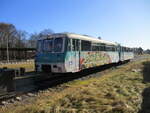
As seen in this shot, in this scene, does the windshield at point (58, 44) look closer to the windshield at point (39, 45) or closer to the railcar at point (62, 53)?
the railcar at point (62, 53)

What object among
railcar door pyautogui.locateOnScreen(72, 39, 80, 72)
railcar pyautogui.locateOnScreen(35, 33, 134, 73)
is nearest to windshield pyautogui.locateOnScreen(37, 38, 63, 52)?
railcar pyautogui.locateOnScreen(35, 33, 134, 73)

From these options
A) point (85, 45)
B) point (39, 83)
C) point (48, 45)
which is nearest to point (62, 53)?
point (48, 45)

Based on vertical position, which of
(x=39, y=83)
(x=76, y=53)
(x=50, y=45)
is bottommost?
(x=39, y=83)

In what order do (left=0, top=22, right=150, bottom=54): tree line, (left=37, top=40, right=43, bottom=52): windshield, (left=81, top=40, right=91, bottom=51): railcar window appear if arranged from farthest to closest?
(left=0, top=22, right=150, bottom=54): tree line
(left=81, top=40, right=91, bottom=51): railcar window
(left=37, top=40, right=43, bottom=52): windshield

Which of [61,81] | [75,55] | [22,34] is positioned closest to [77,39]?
[75,55]

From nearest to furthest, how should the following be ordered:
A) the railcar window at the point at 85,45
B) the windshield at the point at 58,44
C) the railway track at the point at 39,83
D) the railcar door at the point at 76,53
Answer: the railway track at the point at 39,83, the windshield at the point at 58,44, the railcar door at the point at 76,53, the railcar window at the point at 85,45

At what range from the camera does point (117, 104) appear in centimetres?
546

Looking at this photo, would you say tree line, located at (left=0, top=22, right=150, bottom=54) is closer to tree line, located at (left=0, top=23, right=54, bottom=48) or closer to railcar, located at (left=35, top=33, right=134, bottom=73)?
tree line, located at (left=0, top=23, right=54, bottom=48)

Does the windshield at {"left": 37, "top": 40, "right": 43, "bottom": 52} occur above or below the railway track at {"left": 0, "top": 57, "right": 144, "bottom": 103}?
above

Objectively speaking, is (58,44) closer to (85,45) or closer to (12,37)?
(85,45)

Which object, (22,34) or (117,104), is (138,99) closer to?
(117,104)

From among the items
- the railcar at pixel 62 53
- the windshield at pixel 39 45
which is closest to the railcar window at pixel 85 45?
the railcar at pixel 62 53

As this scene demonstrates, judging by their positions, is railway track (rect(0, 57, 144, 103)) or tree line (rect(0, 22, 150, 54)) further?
tree line (rect(0, 22, 150, 54))

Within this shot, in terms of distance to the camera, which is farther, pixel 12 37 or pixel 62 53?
pixel 12 37
